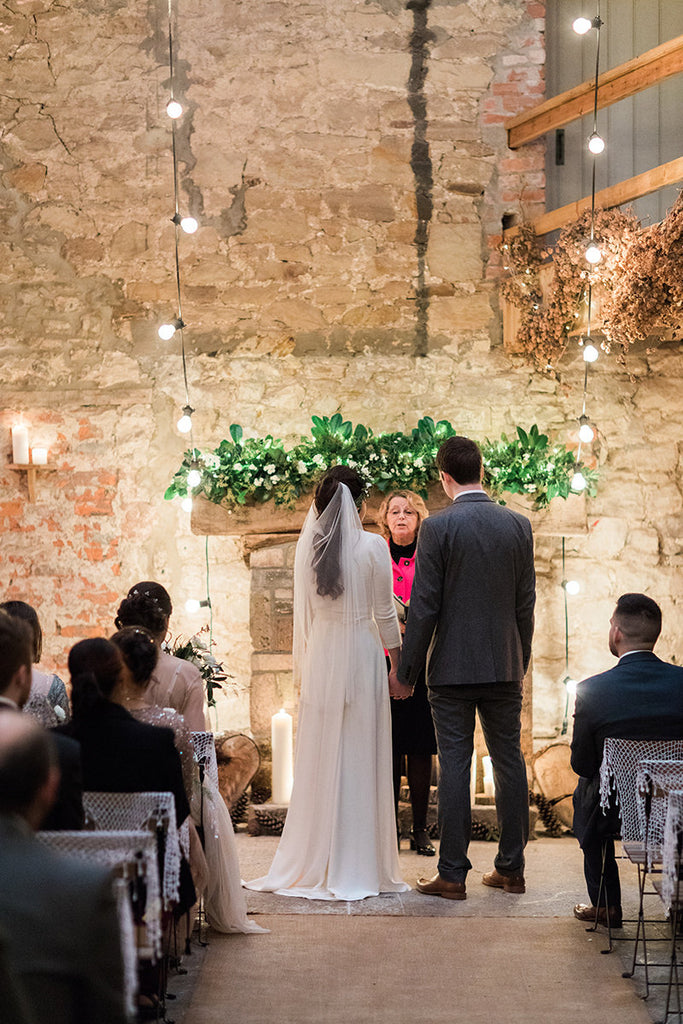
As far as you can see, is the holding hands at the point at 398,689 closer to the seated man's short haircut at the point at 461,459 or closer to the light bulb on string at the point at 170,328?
the seated man's short haircut at the point at 461,459

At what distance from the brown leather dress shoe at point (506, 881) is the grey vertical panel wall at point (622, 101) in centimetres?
432

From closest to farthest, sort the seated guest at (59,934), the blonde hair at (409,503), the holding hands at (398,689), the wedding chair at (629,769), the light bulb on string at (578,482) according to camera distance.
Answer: the seated guest at (59,934) < the wedding chair at (629,769) < the holding hands at (398,689) < the blonde hair at (409,503) < the light bulb on string at (578,482)

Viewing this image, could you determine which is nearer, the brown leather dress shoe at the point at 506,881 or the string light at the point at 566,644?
the brown leather dress shoe at the point at 506,881

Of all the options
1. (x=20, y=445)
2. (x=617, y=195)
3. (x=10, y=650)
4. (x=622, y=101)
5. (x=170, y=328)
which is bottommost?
(x=10, y=650)

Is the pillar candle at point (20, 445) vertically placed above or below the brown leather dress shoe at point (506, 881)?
above

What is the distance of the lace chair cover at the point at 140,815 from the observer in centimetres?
304

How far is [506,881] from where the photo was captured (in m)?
4.89

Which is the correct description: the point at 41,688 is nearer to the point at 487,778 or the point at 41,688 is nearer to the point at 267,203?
the point at 487,778

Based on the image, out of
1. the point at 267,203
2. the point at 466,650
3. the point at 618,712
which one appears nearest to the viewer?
the point at 618,712

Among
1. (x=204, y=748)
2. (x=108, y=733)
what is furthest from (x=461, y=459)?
(x=108, y=733)

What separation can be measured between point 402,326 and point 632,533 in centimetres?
195

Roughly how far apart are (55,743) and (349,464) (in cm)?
373

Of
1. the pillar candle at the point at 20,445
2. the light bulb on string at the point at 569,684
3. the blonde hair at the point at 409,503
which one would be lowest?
the light bulb on string at the point at 569,684

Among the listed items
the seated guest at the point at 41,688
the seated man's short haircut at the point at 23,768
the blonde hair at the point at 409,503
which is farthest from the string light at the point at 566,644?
the seated man's short haircut at the point at 23,768
